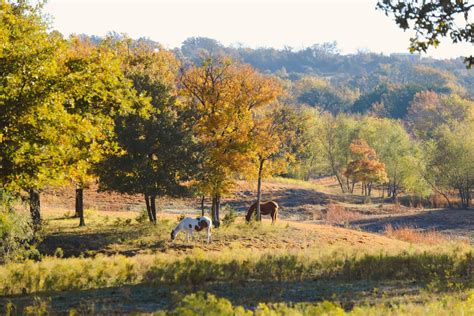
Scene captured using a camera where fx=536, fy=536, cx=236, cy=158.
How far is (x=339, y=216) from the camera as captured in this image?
185ft

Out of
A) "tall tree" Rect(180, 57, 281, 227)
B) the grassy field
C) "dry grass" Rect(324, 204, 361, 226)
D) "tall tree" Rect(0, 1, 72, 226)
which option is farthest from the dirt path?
"tall tree" Rect(0, 1, 72, 226)

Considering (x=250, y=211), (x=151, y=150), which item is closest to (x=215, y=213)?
(x=250, y=211)

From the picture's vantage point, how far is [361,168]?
7056 cm

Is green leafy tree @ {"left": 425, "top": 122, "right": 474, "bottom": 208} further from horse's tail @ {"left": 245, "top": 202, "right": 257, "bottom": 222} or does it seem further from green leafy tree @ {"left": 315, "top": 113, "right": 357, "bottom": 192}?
horse's tail @ {"left": 245, "top": 202, "right": 257, "bottom": 222}

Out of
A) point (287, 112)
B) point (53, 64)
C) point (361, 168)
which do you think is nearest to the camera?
point (53, 64)

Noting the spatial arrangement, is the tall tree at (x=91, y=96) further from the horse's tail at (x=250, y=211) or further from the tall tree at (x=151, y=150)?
the horse's tail at (x=250, y=211)

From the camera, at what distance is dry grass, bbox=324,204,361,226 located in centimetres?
5268

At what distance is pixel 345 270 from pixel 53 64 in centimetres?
1124

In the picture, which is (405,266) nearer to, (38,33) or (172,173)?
(38,33)

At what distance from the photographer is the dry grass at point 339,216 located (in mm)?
52681

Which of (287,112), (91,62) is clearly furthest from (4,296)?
(287,112)

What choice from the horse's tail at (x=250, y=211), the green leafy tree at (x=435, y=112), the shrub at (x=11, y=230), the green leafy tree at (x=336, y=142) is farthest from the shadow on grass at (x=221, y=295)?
the green leafy tree at (x=435, y=112)

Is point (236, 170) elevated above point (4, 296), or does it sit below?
above

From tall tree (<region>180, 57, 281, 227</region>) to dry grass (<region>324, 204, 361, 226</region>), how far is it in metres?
19.5
